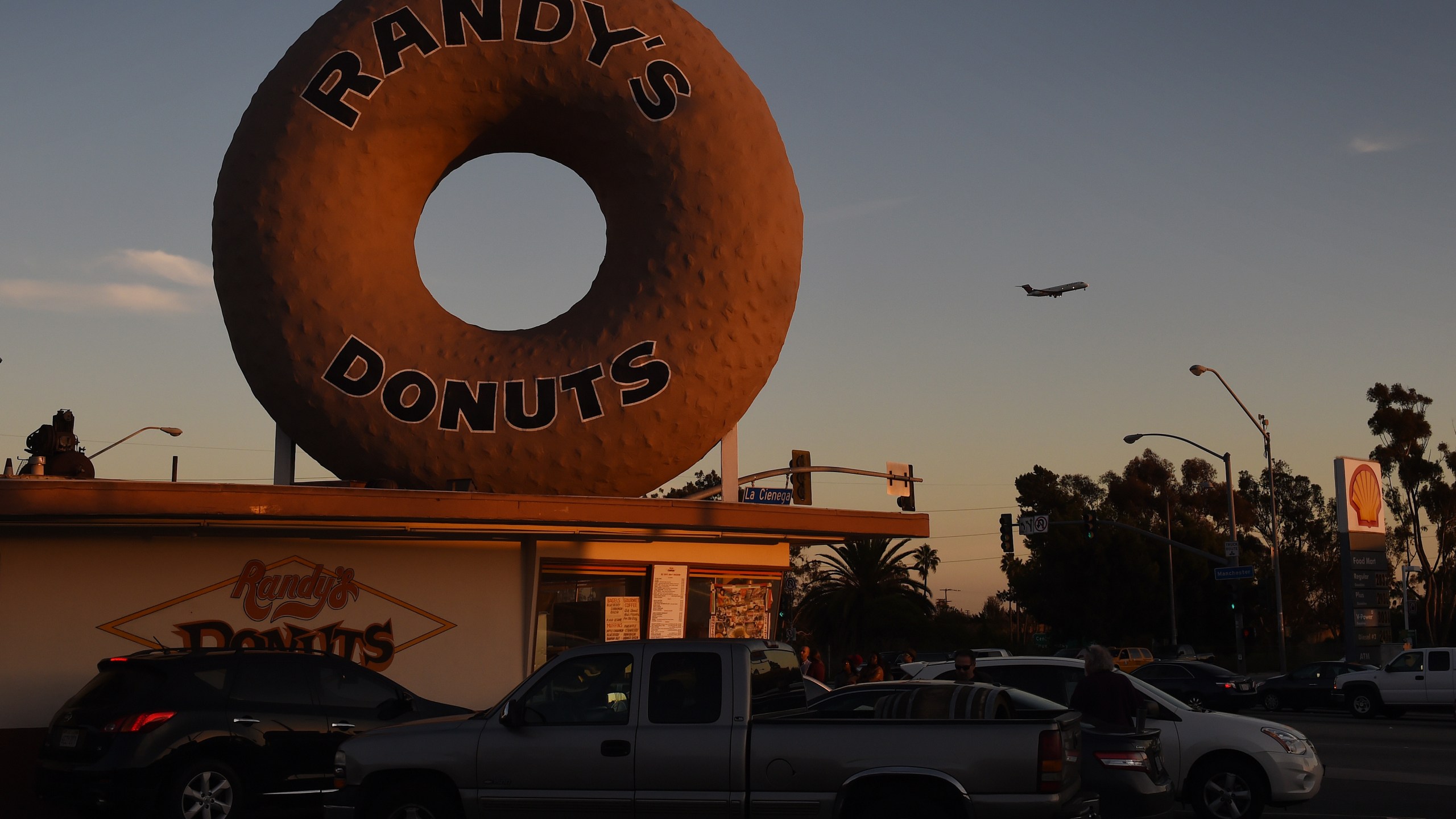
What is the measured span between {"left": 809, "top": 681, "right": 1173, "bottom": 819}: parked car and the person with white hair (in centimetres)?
26

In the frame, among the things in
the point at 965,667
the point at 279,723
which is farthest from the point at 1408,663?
the point at 279,723

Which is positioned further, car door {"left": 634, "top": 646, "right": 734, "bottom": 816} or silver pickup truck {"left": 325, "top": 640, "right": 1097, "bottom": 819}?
car door {"left": 634, "top": 646, "right": 734, "bottom": 816}

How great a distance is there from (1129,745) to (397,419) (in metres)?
8.04

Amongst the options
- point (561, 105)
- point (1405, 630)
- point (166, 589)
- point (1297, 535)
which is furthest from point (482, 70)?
point (1297, 535)

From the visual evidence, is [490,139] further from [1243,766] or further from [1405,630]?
[1405,630]

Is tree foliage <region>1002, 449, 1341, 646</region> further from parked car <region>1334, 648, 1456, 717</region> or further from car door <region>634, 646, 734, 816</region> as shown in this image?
car door <region>634, 646, 734, 816</region>

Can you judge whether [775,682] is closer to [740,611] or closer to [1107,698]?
[1107,698]

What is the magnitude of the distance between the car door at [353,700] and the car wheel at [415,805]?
93.6 inches

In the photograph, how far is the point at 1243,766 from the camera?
11492 mm

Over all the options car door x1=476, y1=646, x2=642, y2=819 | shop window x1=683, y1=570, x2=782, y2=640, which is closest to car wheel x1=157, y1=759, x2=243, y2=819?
car door x1=476, y1=646, x2=642, y2=819

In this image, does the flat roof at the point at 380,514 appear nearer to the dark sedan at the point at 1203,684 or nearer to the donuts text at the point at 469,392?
the donuts text at the point at 469,392

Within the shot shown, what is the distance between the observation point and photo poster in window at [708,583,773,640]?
50.7 feet

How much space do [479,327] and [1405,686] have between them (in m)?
23.7

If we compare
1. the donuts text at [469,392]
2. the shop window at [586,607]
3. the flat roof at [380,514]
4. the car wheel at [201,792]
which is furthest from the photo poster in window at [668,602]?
the car wheel at [201,792]
